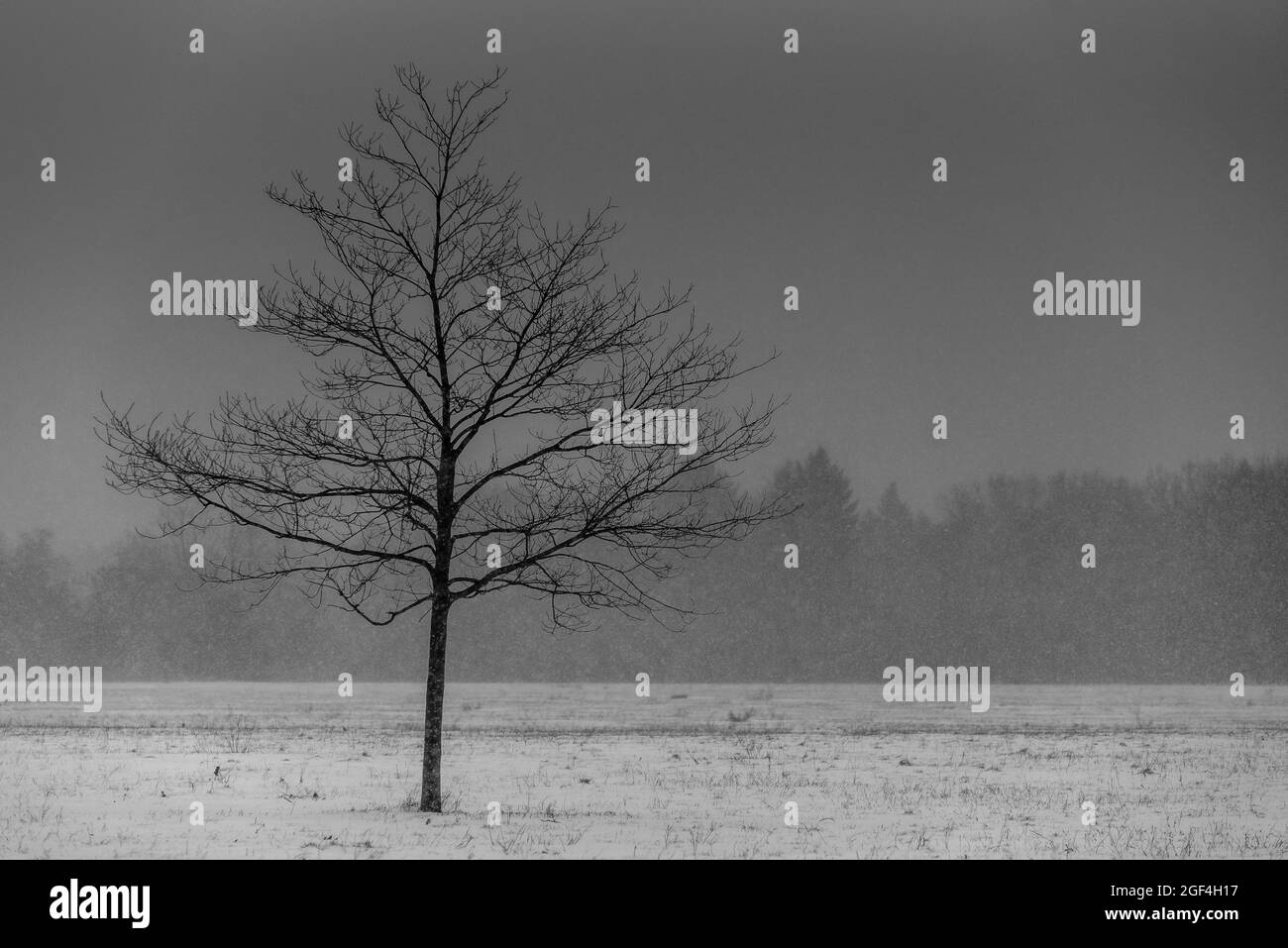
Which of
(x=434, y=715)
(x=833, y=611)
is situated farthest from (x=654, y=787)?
(x=833, y=611)

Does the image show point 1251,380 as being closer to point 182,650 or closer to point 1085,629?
point 1085,629

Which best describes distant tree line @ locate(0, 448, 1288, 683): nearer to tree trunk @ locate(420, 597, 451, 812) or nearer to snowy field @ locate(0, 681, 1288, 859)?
snowy field @ locate(0, 681, 1288, 859)

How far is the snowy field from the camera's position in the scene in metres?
14.1

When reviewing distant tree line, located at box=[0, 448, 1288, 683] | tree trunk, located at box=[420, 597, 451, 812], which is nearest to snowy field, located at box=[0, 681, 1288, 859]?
tree trunk, located at box=[420, 597, 451, 812]

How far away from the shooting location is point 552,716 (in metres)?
39.3

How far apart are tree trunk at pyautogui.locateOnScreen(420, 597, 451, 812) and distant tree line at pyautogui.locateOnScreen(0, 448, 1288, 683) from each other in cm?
6927

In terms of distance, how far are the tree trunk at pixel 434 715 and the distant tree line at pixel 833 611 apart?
69.3m

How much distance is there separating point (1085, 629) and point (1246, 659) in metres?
10.4

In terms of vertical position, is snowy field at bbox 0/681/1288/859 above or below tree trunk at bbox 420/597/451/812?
below

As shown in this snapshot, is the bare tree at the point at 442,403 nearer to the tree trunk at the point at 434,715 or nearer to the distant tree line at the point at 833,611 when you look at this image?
the tree trunk at the point at 434,715

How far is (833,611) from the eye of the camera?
8925 centimetres

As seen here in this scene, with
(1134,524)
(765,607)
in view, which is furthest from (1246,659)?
(765,607)

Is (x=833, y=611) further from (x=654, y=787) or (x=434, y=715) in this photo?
(x=434, y=715)

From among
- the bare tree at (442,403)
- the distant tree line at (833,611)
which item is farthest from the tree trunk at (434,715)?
the distant tree line at (833,611)
